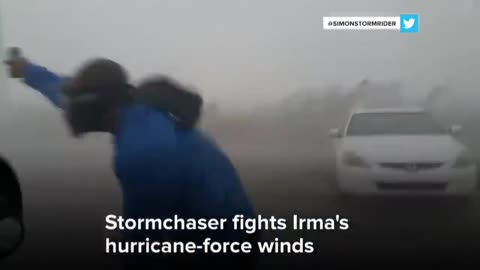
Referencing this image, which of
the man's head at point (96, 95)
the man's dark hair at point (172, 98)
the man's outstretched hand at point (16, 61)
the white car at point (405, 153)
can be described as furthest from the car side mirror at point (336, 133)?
the man's outstretched hand at point (16, 61)

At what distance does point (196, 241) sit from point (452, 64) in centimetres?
178

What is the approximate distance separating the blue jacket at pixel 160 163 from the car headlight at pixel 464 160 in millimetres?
1238

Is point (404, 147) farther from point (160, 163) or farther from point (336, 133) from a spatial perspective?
point (160, 163)

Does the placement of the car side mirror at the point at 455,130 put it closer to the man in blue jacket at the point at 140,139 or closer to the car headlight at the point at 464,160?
the car headlight at the point at 464,160

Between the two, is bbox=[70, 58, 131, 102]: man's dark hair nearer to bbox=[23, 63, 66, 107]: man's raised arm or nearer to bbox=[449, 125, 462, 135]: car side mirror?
bbox=[23, 63, 66, 107]: man's raised arm

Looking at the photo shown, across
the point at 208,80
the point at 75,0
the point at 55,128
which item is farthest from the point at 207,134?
the point at 75,0

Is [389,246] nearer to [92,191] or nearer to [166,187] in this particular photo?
[166,187]

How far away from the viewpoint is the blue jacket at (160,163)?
9.71 ft

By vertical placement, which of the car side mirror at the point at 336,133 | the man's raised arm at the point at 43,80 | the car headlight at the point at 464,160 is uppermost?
the man's raised arm at the point at 43,80

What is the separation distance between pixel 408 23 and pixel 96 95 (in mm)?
1805

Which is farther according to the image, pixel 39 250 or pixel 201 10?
pixel 39 250

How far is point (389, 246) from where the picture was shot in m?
3.11

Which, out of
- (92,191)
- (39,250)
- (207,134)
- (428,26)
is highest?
(428,26)

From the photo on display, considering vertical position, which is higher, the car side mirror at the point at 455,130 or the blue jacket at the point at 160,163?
the car side mirror at the point at 455,130
